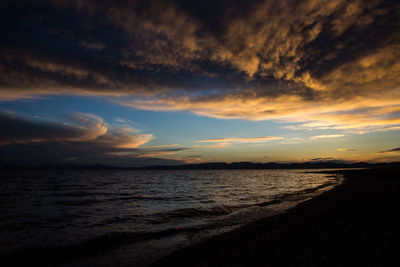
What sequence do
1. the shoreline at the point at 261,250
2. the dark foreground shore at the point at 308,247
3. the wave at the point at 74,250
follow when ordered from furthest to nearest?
the wave at the point at 74,250 < the shoreline at the point at 261,250 < the dark foreground shore at the point at 308,247

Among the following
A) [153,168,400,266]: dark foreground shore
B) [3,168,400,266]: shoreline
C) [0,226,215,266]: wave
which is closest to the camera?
[153,168,400,266]: dark foreground shore

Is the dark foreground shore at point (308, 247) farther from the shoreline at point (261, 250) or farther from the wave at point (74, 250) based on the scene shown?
the wave at point (74, 250)

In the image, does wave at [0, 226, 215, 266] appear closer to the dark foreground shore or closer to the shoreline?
the shoreline

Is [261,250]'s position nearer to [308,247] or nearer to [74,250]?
[308,247]

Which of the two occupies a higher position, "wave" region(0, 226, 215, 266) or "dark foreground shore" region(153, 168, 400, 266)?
"dark foreground shore" region(153, 168, 400, 266)

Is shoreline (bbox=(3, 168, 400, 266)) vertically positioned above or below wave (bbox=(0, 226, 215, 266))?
above

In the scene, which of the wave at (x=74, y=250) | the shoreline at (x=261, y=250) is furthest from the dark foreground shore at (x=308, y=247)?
the wave at (x=74, y=250)

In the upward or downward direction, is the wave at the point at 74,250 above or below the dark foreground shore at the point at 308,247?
below

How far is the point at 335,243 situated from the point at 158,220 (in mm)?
10926

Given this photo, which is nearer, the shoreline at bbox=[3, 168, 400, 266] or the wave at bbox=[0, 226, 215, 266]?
the shoreline at bbox=[3, 168, 400, 266]

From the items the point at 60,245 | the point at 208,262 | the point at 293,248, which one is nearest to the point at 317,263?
the point at 293,248

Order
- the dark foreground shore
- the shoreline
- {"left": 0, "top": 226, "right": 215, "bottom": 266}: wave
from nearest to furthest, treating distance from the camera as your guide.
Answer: the dark foreground shore < the shoreline < {"left": 0, "top": 226, "right": 215, "bottom": 266}: wave

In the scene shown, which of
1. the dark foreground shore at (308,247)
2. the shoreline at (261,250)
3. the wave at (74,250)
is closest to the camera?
the dark foreground shore at (308,247)

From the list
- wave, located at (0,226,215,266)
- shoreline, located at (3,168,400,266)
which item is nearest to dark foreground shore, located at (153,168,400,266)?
shoreline, located at (3,168,400,266)
